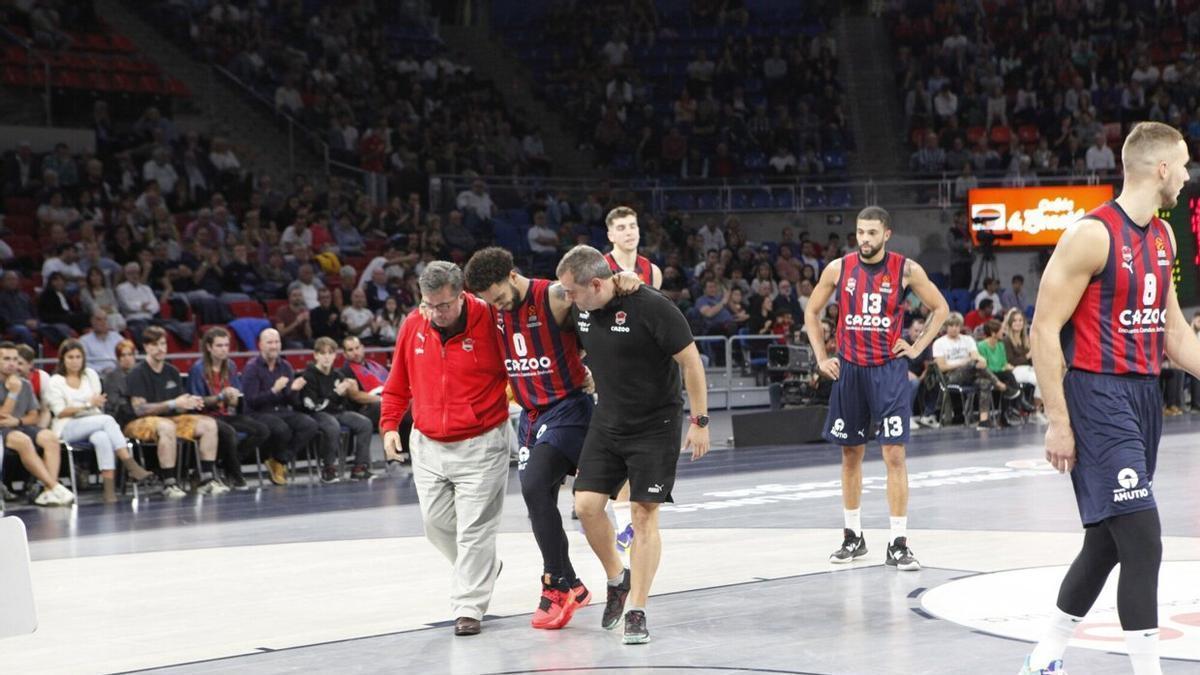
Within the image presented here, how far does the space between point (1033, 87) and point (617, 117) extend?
7.46 meters

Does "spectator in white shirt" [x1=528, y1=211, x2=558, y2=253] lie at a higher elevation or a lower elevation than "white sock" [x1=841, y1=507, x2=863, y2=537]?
higher

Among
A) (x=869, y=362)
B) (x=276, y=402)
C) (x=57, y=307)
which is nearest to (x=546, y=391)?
(x=869, y=362)

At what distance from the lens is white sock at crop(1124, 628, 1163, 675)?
16.0 ft

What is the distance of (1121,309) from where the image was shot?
508 cm

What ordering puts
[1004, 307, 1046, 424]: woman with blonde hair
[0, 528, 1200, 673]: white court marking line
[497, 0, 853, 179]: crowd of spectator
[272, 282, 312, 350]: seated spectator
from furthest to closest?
[497, 0, 853, 179]: crowd of spectator → [1004, 307, 1046, 424]: woman with blonde hair → [272, 282, 312, 350]: seated spectator → [0, 528, 1200, 673]: white court marking line

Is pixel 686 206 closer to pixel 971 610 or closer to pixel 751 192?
pixel 751 192

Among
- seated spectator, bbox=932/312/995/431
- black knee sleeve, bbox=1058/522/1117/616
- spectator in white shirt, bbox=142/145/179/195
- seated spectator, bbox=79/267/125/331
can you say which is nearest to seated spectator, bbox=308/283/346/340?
seated spectator, bbox=79/267/125/331

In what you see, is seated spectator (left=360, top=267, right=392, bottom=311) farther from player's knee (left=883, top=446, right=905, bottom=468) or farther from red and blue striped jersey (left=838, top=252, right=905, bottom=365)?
player's knee (left=883, top=446, right=905, bottom=468)

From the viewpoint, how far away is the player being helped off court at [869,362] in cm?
839

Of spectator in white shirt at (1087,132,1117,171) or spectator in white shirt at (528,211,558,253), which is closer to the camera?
spectator in white shirt at (528,211,558,253)

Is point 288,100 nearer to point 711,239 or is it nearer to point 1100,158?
point 711,239

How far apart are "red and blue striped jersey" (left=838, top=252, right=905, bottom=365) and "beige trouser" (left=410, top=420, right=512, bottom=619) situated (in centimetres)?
235

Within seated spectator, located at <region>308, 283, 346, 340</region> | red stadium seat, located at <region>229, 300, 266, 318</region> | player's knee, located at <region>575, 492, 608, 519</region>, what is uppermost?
red stadium seat, located at <region>229, 300, 266, 318</region>

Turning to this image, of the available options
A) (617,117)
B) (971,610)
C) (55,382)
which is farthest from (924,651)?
(617,117)
